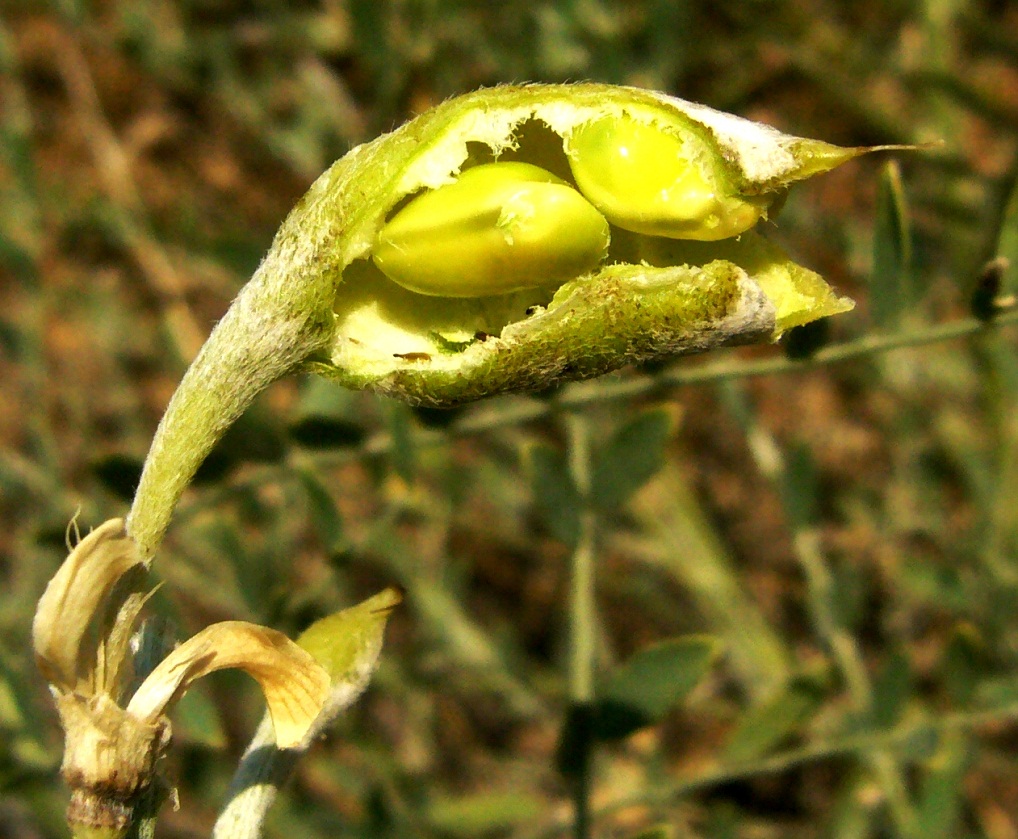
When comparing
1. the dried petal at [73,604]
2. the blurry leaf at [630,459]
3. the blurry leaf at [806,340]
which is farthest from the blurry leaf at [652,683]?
the dried petal at [73,604]

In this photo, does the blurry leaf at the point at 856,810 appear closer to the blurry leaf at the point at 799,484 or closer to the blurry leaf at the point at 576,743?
the blurry leaf at the point at 799,484

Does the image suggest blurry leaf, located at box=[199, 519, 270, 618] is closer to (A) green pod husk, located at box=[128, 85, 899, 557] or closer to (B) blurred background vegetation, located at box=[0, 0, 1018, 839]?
(B) blurred background vegetation, located at box=[0, 0, 1018, 839]

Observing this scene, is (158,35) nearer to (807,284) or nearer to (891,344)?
(891,344)

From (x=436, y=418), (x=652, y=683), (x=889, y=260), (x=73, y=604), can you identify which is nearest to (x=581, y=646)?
(x=652, y=683)

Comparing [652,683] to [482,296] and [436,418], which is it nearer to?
[436,418]

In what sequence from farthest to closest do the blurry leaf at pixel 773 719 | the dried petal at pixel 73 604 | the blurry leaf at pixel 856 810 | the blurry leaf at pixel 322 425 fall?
1. the blurry leaf at pixel 856 810
2. the blurry leaf at pixel 773 719
3. the blurry leaf at pixel 322 425
4. the dried petal at pixel 73 604

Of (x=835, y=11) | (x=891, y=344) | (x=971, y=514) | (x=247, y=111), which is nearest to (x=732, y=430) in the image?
(x=971, y=514)

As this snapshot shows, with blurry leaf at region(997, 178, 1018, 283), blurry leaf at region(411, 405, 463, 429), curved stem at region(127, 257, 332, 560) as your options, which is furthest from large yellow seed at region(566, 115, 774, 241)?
blurry leaf at region(997, 178, 1018, 283)
